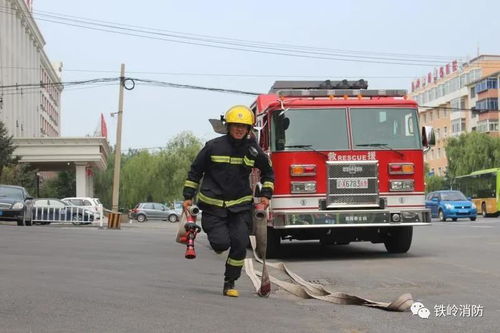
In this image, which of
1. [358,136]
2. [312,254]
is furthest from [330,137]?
[312,254]

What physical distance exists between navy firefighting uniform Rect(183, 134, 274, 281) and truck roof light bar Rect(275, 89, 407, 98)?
16.7ft

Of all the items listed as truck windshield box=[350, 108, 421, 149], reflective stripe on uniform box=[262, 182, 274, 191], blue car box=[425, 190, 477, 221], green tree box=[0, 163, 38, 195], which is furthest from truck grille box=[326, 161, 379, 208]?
green tree box=[0, 163, 38, 195]

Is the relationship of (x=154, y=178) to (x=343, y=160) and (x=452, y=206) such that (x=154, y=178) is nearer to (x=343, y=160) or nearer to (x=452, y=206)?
(x=452, y=206)

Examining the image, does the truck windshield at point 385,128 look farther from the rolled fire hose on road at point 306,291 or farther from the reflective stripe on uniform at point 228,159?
the reflective stripe on uniform at point 228,159

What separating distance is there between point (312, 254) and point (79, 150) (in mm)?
36662

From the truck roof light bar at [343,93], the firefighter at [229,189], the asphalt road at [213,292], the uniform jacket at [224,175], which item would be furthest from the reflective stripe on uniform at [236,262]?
the truck roof light bar at [343,93]

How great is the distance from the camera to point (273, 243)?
13133mm

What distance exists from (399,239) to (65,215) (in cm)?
2226

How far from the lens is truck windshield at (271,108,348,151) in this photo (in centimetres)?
1235

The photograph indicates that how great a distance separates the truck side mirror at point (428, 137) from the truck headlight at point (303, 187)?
2.24 m

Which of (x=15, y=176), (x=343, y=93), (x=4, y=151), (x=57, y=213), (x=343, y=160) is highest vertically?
(x=4, y=151)

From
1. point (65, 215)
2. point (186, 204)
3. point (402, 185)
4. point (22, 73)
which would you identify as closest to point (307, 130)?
point (402, 185)

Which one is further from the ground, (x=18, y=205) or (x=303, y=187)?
(x=303, y=187)

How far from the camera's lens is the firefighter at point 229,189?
765cm
